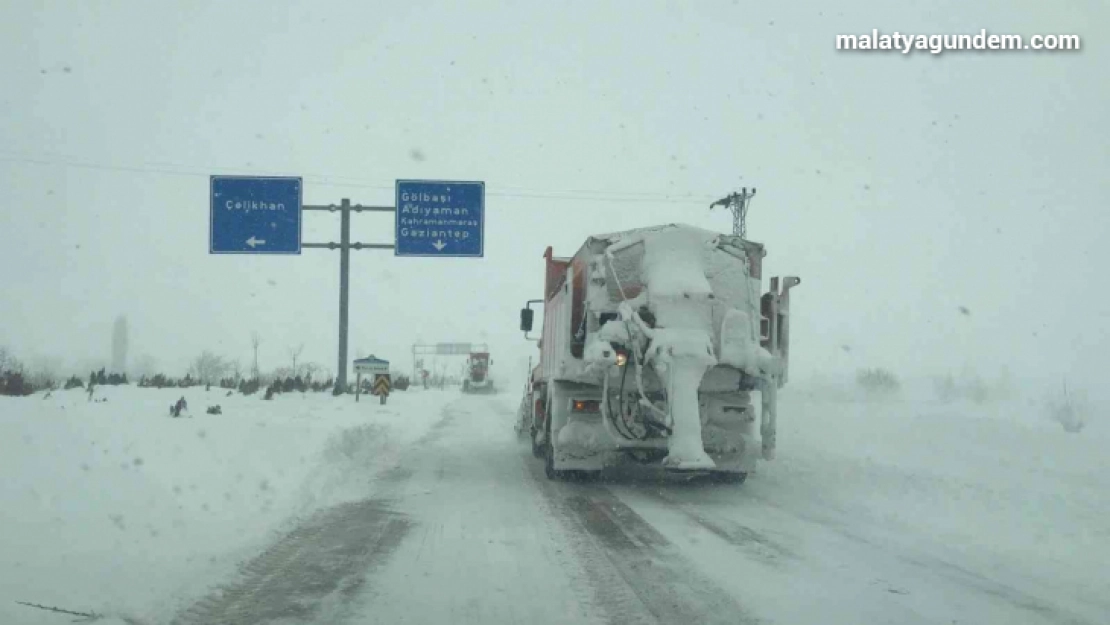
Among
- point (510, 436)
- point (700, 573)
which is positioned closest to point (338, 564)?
point (700, 573)

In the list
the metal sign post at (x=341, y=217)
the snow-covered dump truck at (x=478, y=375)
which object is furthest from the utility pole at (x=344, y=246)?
the snow-covered dump truck at (x=478, y=375)

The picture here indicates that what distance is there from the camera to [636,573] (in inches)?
298

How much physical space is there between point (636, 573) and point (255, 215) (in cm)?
1885

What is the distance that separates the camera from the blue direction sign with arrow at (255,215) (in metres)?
23.9

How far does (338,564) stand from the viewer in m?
7.79

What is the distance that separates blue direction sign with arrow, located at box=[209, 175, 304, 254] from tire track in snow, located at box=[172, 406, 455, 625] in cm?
1432

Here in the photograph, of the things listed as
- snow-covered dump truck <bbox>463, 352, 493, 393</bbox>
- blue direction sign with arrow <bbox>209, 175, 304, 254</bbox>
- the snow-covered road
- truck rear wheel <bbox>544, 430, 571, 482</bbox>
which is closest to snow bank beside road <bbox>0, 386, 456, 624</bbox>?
the snow-covered road

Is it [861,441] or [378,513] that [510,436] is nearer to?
[861,441]

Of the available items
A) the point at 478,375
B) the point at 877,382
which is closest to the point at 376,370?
the point at 877,382

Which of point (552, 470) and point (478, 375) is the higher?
point (552, 470)

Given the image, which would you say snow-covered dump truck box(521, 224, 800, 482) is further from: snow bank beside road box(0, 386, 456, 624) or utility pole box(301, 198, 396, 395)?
utility pole box(301, 198, 396, 395)

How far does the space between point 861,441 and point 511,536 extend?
34.7 ft

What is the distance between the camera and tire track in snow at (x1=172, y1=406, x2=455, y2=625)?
20.3 feet

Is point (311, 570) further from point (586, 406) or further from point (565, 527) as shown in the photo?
point (586, 406)
